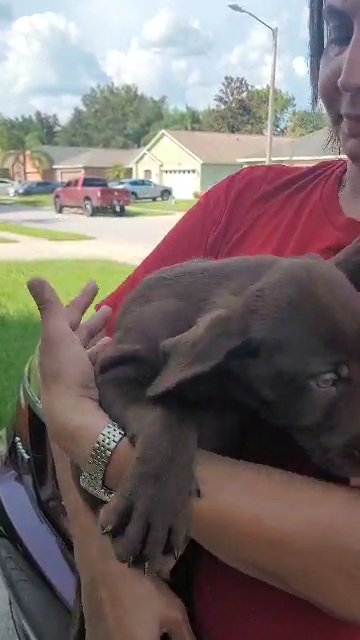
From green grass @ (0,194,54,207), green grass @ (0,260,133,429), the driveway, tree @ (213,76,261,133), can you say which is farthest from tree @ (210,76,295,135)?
green grass @ (0,260,133,429)

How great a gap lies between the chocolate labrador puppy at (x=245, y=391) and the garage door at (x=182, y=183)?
34.3 meters

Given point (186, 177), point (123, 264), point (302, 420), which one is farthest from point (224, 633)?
point (186, 177)

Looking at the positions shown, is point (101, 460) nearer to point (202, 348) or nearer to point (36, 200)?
point (202, 348)

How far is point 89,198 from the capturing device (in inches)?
899

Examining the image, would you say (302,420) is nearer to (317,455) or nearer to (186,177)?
(317,455)

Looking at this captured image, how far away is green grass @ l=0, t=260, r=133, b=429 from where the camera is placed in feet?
18.6

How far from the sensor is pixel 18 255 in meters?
10.8

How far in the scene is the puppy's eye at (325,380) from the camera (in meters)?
1.18

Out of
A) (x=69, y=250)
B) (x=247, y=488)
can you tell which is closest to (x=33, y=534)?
(x=247, y=488)

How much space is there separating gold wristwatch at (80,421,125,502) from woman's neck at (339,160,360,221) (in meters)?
0.66

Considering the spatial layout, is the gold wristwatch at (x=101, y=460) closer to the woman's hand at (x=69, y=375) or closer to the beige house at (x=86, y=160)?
the woman's hand at (x=69, y=375)

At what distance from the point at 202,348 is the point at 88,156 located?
159 feet

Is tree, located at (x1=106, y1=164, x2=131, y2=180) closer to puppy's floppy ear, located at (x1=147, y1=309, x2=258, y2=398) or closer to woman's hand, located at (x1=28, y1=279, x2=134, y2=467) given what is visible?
woman's hand, located at (x1=28, y1=279, x2=134, y2=467)

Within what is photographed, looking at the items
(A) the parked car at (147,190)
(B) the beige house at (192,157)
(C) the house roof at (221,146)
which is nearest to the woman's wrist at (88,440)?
(A) the parked car at (147,190)
